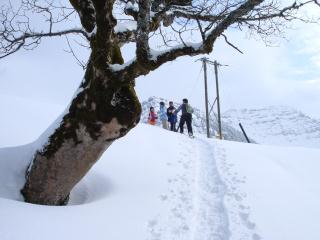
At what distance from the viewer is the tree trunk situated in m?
5.34

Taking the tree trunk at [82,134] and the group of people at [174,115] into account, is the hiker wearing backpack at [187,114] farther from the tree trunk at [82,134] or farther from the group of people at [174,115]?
the tree trunk at [82,134]

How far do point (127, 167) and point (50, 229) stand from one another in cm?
398

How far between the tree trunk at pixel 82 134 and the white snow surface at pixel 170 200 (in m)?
0.32

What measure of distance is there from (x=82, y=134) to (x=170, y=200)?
2150 mm

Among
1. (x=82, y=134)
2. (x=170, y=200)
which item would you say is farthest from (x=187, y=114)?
(x=82, y=134)

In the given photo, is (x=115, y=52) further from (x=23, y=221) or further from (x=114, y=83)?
(x=23, y=221)

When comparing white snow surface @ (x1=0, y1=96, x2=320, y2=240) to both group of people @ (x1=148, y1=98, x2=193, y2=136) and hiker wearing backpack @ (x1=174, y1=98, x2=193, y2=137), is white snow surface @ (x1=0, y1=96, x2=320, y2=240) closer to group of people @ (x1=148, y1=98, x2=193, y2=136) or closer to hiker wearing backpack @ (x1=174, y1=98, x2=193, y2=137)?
hiker wearing backpack @ (x1=174, y1=98, x2=193, y2=137)

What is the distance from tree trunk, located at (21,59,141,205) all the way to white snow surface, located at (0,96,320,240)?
1.06 feet

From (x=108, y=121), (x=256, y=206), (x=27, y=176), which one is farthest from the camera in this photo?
(x=256, y=206)

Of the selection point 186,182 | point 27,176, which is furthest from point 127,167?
point 27,176

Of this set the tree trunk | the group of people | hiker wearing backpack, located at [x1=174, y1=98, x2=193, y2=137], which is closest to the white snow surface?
the tree trunk

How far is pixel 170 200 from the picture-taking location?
22.2ft

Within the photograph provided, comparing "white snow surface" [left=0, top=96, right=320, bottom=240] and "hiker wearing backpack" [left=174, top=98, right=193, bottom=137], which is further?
"hiker wearing backpack" [left=174, top=98, right=193, bottom=137]

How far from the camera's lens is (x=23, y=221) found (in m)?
4.57
